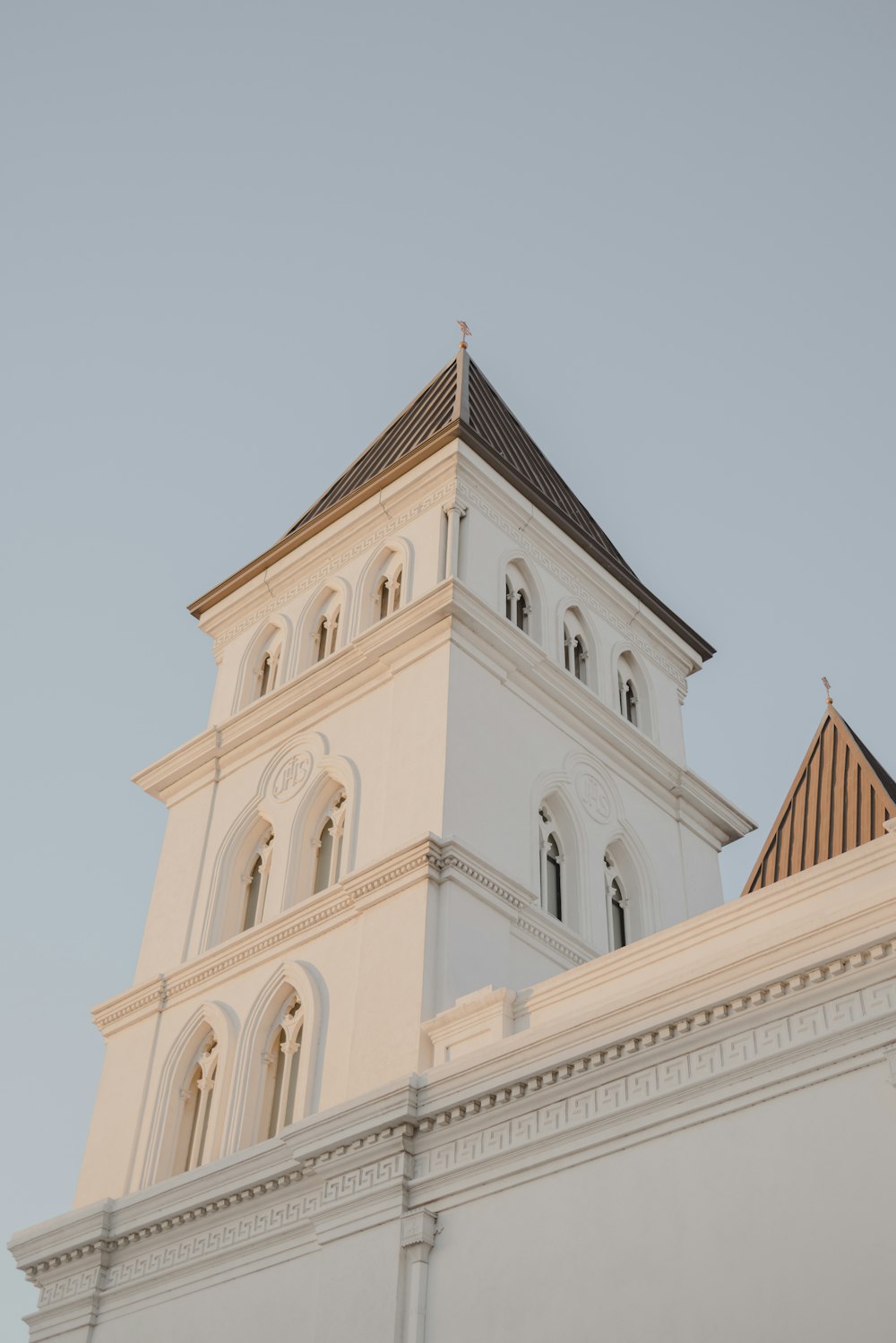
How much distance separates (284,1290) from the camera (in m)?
13.9

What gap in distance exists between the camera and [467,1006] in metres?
14.8

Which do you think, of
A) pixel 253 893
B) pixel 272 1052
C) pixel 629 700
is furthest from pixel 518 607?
pixel 272 1052

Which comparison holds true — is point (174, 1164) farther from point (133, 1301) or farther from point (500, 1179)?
point (500, 1179)

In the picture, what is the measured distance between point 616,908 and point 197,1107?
5.92m

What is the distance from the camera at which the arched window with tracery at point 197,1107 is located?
17.3 m

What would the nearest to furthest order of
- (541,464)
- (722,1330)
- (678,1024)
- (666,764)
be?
(722,1330)
(678,1024)
(666,764)
(541,464)

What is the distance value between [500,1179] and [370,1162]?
1.52 meters

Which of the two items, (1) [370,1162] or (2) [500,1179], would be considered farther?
(1) [370,1162]

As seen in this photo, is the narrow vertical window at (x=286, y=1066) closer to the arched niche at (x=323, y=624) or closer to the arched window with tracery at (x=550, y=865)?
the arched window with tracery at (x=550, y=865)

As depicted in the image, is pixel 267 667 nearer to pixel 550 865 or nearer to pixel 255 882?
pixel 255 882

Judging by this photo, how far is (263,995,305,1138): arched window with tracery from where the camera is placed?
16.5 metres

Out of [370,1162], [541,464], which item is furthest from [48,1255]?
[541,464]

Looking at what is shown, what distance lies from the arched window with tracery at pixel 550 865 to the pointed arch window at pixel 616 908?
2.59ft

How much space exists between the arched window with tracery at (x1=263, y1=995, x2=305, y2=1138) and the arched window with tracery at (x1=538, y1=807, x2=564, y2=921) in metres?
3.33
